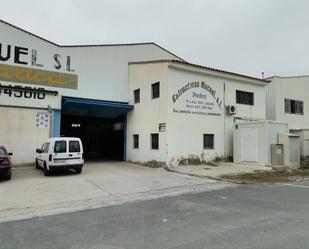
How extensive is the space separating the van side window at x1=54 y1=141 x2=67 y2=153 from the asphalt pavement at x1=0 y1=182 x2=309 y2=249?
23.3 feet

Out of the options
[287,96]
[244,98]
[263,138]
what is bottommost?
[263,138]

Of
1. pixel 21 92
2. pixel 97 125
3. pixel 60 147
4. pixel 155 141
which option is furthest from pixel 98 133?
pixel 60 147

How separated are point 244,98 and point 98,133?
16.0 meters

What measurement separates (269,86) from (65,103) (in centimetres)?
1713

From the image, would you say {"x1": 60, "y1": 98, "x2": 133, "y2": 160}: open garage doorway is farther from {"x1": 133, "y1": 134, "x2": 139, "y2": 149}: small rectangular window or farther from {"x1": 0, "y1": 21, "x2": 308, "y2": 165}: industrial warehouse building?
{"x1": 133, "y1": 134, "x2": 139, "y2": 149}: small rectangular window

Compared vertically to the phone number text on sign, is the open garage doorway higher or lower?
lower

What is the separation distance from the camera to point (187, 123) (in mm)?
17266

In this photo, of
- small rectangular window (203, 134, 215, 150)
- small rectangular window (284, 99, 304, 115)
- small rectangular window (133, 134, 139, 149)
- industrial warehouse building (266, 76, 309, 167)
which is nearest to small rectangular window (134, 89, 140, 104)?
small rectangular window (133, 134, 139, 149)

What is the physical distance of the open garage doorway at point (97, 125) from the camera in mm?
19939

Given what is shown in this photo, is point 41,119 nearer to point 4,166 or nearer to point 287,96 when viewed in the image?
point 4,166

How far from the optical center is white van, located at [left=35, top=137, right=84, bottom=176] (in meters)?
13.5

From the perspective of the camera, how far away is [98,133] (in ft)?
98.8

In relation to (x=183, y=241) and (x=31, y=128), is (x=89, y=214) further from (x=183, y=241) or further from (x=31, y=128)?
(x=31, y=128)

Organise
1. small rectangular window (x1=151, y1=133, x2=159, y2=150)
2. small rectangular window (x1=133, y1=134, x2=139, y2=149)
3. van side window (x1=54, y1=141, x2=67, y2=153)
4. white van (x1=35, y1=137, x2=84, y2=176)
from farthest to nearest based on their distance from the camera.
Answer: small rectangular window (x1=133, y1=134, x2=139, y2=149) → small rectangular window (x1=151, y1=133, x2=159, y2=150) → van side window (x1=54, y1=141, x2=67, y2=153) → white van (x1=35, y1=137, x2=84, y2=176)
